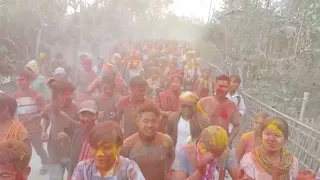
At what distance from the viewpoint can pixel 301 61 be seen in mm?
10398

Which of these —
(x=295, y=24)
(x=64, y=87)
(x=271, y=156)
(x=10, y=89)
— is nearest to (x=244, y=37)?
(x=295, y=24)

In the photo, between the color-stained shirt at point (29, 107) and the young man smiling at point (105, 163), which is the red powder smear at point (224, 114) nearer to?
the color-stained shirt at point (29, 107)

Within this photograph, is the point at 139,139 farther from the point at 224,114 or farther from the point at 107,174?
the point at 224,114

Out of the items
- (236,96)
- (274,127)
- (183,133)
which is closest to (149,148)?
(183,133)

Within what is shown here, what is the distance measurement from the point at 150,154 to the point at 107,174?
0.87m

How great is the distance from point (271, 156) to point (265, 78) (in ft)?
26.3

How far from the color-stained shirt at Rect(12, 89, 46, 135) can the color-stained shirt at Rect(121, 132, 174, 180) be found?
2175 mm

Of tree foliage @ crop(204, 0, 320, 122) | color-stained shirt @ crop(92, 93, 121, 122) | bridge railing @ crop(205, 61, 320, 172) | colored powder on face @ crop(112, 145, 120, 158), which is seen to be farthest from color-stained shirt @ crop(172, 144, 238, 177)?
tree foliage @ crop(204, 0, 320, 122)

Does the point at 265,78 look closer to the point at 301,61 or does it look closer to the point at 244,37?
the point at 301,61

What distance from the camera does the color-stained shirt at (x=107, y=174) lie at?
9.59 feet

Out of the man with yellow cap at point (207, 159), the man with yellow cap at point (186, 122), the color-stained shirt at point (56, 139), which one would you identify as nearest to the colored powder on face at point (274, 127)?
the man with yellow cap at point (207, 159)

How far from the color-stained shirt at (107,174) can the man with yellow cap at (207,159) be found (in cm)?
49

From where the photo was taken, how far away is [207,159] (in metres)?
3.20

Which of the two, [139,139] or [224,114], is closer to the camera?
[139,139]
